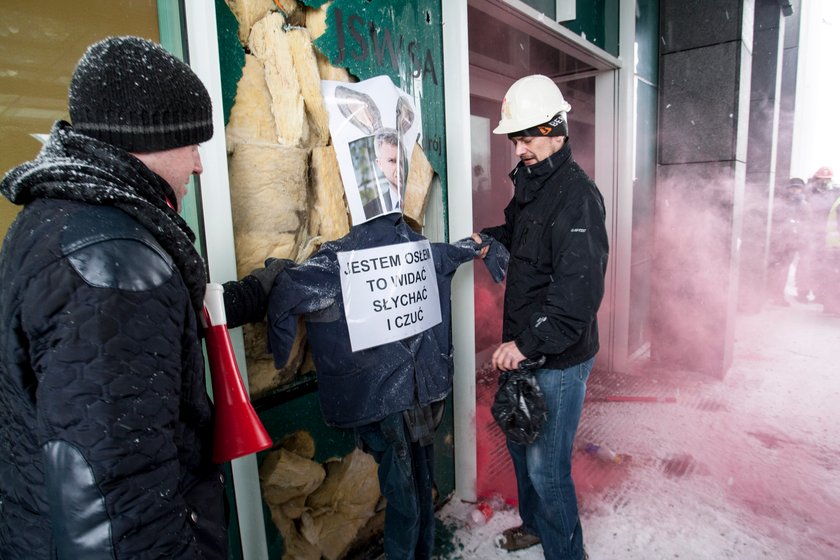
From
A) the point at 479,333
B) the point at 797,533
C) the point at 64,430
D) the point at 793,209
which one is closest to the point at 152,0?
the point at 64,430

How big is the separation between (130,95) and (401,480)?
165cm

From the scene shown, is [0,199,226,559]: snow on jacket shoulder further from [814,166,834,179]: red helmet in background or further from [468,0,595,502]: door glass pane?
[814,166,834,179]: red helmet in background

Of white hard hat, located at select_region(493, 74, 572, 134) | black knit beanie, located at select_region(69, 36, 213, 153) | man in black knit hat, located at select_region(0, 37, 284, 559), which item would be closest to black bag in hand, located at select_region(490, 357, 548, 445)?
white hard hat, located at select_region(493, 74, 572, 134)

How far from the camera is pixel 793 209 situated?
8.57m

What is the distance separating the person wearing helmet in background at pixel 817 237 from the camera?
25.8ft

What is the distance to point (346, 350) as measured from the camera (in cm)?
197

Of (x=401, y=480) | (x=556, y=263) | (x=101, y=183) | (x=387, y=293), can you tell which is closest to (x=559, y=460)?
(x=401, y=480)

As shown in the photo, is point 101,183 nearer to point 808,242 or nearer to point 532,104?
point 532,104

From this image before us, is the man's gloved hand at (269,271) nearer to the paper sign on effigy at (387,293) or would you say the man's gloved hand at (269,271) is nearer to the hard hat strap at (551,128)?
the paper sign on effigy at (387,293)

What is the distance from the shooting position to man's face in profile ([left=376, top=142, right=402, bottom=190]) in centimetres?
213

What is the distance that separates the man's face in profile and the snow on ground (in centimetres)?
196

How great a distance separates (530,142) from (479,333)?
314 centimetres

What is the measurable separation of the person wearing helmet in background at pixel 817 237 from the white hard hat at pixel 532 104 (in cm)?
775

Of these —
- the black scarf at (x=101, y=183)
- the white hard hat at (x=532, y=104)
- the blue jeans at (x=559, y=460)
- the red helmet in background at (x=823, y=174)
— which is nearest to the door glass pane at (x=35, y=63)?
the black scarf at (x=101, y=183)
